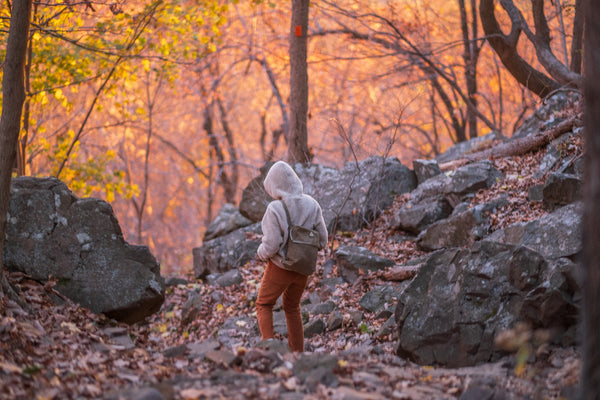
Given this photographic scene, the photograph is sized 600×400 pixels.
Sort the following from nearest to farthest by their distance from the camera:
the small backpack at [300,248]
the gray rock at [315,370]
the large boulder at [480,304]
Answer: the gray rock at [315,370]
the large boulder at [480,304]
the small backpack at [300,248]

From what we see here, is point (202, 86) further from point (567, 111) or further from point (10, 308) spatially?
point (10, 308)

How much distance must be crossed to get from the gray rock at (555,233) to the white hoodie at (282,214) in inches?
94.2

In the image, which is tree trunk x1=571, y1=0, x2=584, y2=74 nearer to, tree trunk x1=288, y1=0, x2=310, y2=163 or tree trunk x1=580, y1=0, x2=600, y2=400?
tree trunk x1=288, y1=0, x2=310, y2=163

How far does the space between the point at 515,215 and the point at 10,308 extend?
6345 mm

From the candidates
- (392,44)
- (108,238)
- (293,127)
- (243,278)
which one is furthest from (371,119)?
(108,238)

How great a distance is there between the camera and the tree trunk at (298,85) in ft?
39.2

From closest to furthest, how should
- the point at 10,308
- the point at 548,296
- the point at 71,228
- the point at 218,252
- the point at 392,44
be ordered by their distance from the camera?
the point at 548,296
the point at 10,308
the point at 71,228
the point at 218,252
the point at 392,44

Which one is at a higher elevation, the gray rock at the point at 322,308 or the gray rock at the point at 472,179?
the gray rock at the point at 472,179

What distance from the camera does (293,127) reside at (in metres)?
12.0

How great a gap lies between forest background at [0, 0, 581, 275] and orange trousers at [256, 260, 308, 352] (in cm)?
364

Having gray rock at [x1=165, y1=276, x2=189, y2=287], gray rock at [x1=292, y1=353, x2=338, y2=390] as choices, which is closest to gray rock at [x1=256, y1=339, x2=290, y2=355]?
gray rock at [x1=292, y1=353, x2=338, y2=390]

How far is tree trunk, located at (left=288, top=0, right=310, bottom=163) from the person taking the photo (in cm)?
1194

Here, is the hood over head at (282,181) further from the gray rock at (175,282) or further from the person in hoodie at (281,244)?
the gray rock at (175,282)

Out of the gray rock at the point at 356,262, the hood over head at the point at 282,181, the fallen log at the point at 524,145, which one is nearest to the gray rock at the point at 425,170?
the fallen log at the point at 524,145
